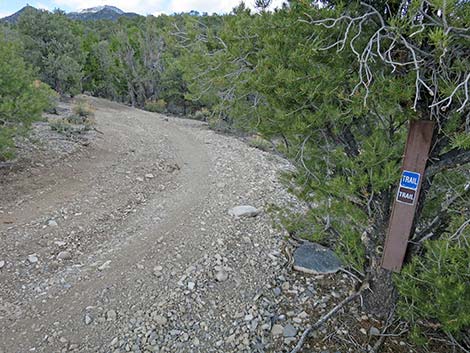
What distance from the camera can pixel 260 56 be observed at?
2252 mm

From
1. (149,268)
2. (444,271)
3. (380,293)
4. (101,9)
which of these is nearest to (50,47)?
(149,268)

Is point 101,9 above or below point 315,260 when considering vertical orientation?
above

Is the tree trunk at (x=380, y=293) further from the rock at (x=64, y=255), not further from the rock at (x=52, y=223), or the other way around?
the rock at (x=52, y=223)

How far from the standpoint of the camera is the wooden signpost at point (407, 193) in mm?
2059

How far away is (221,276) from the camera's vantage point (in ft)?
11.4

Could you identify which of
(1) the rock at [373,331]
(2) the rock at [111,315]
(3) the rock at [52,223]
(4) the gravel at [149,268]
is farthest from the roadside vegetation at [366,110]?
(3) the rock at [52,223]

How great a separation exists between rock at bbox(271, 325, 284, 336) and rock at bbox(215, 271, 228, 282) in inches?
31.2

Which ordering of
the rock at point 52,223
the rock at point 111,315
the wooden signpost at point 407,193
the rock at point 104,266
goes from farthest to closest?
the rock at point 52,223 → the rock at point 104,266 → the rock at point 111,315 → the wooden signpost at point 407,193

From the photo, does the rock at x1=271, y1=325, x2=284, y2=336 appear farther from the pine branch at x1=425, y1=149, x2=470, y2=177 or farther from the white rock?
the white rock

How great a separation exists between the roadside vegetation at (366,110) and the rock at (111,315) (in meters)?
1.83

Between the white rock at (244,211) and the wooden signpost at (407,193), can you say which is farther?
the white rock at (244,211)

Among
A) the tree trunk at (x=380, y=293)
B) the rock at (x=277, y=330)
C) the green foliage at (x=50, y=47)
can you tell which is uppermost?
the green foliage at (x=50, y=47)

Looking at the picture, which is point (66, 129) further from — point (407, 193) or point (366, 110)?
point (407, 193)

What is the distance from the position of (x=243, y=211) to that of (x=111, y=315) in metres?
2.38
